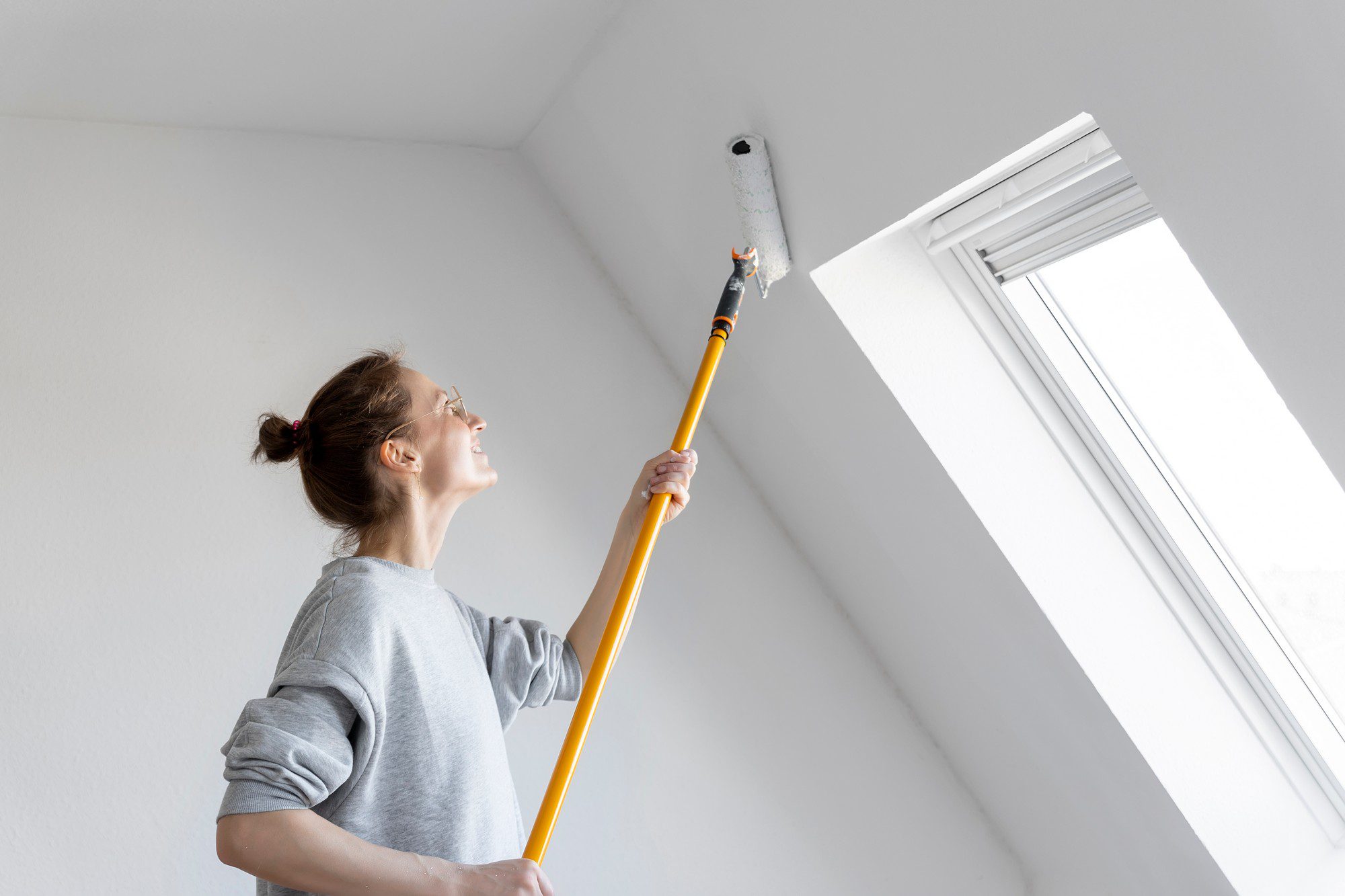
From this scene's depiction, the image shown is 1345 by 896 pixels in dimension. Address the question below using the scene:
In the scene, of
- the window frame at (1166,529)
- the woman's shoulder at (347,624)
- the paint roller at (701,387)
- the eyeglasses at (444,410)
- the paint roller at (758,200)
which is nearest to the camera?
the woman's shoulder at (347,624)

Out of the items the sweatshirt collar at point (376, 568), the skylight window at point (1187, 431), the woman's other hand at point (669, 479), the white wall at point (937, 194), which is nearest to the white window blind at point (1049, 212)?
the skylight window at point (1187, 431)

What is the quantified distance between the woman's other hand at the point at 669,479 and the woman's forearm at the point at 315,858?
56 centimetres

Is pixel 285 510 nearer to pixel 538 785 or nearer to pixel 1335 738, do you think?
pixel 538 785

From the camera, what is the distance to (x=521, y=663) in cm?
148

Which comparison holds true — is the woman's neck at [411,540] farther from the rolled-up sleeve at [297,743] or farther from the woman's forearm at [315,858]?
the woman's forearm at [315,858]

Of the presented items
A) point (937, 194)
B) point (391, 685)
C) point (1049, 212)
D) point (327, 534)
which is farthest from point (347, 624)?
point (1049, 212)

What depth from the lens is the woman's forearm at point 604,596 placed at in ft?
5.22

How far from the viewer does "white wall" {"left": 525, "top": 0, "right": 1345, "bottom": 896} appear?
41.0 inches

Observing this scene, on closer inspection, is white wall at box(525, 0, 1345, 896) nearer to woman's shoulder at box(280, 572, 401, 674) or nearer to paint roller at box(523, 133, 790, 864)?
paint roller at box(523, 133, 790, 864)

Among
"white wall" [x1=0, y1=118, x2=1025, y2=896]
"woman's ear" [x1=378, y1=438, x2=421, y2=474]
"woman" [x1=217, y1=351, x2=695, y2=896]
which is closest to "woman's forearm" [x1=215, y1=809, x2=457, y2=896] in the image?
"woman" [x1=217, y1=351, x2=695, y2=896]

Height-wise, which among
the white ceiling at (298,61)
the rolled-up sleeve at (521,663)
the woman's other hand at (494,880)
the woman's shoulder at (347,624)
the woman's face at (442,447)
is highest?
the white ceiling at (298,61)

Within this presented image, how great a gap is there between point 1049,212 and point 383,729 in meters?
1.13

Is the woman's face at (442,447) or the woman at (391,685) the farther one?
the woman's face at (442,447)

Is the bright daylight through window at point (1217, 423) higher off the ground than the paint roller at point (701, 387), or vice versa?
the paint roller at point (701, 387)
